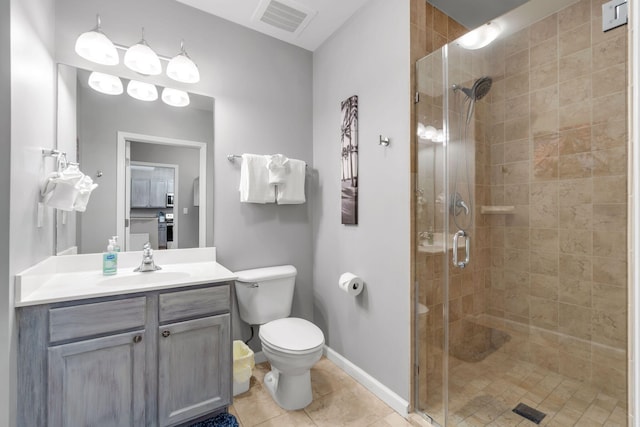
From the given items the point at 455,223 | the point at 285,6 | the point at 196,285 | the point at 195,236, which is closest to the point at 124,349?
the point at 196,285

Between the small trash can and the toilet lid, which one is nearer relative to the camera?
the toilet lid

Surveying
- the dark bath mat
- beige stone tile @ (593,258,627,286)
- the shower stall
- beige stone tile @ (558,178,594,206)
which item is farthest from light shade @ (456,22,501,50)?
the dark bath mat

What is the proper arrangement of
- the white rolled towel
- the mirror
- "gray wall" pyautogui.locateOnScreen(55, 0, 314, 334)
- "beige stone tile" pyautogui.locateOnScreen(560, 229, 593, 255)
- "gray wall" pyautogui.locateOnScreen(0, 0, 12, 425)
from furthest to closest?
the white rolled towel, "gray wall" pyautogui.locateOnScreen(55, 0, 314, 334), the mirror, "beige stone tile" pyautogui.locateOnScreen(560, 229, 593, 255), "gray wall" pyautogui.locateOnScreen(0, 0, 12, 425)

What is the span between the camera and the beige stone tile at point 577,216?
52.9 inches

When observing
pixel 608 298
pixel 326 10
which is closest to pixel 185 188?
pixel 326 10

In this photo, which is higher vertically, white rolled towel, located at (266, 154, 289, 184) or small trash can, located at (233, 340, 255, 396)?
white rolled towel, located at (266, 154, 289, 184)

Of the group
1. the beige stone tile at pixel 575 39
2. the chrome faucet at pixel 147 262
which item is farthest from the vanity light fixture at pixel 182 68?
the beige stone tile at pixel 575 39

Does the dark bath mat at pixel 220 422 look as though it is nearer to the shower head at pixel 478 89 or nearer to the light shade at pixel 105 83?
the light shade at pixel 105 83

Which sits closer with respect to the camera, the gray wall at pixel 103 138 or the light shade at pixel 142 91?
the gray wall at pixel 103 138

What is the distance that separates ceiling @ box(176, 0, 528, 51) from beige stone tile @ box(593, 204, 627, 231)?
1.53 metres

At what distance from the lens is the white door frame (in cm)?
175

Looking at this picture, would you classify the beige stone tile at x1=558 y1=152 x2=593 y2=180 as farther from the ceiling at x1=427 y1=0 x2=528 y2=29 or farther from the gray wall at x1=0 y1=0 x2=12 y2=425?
the gray wall at x1=0 y1=0 x2=12 y2=425

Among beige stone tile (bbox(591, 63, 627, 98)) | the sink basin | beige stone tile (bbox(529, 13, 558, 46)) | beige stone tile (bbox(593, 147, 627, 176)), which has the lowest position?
the sink basin

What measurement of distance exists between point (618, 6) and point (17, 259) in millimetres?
2474
